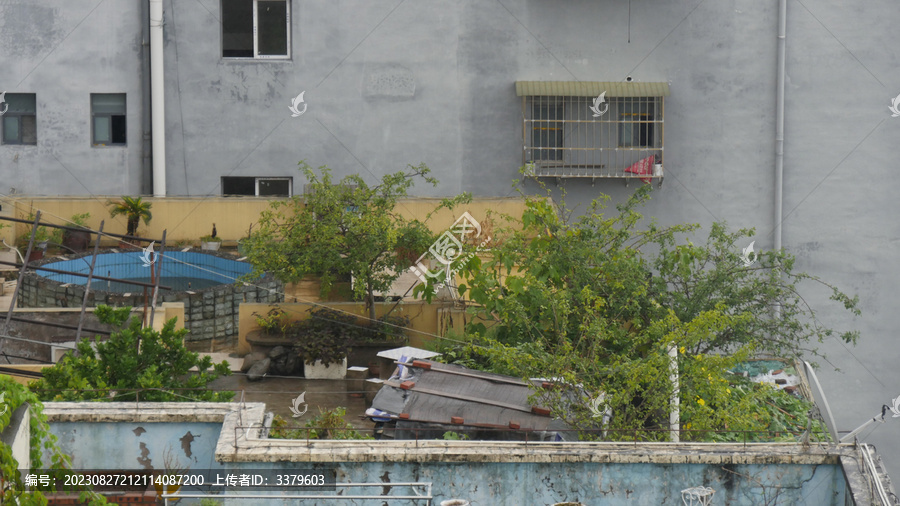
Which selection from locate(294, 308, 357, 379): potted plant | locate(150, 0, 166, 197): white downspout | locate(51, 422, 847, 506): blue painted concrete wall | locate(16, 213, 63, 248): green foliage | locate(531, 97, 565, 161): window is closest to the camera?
locate(51, 422, 847, 506): blue painted concrete wall

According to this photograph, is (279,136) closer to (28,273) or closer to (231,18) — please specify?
(231,18)

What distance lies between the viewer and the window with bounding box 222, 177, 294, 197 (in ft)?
97.2

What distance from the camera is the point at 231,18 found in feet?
96.0

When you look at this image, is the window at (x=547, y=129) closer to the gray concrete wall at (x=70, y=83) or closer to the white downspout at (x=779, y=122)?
the white downspout at (x=779, y=122)

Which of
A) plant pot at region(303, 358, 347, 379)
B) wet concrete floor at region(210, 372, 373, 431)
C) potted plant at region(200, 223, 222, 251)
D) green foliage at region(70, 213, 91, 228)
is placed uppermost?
green foliage at region(70, 213, 91, 228)

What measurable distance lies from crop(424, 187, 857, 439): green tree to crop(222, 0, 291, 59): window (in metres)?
10.5

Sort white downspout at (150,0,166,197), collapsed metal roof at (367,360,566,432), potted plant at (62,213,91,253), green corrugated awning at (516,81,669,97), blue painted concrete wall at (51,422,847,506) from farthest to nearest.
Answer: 1. green corrugated awning at (516,81,669,97)
2. white downspout at (150,0,166,197)
3. potted plant at (62,213,91,253)
4. collapsed metal roof at (367,360,566,432)
5. blue painted concrete wall at (51,422,847,506)

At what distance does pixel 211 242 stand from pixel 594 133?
1041 centimetres

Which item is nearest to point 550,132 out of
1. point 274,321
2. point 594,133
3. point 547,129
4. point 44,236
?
point 547,129

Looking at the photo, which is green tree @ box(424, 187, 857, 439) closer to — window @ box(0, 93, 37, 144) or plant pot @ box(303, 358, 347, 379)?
plant pot @ box(303, 358, 347, 379)

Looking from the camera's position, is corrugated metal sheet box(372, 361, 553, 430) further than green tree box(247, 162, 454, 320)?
No

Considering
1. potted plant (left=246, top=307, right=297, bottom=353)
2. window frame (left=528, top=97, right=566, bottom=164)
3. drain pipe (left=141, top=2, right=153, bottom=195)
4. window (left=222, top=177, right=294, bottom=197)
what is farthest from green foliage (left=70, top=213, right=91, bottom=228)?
window frame (left=528, top=97, right=566, bottom=164)

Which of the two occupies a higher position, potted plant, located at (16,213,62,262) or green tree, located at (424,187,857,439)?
potted plant, located at (16,213,62,262)

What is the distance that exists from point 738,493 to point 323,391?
8.75 metres
